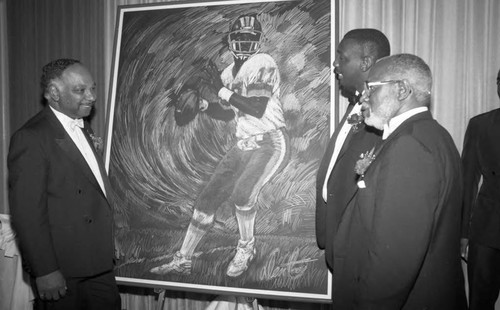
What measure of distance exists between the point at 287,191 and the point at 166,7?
160cm

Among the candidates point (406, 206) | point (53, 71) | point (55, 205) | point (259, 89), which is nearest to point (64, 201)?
point (55, 205)

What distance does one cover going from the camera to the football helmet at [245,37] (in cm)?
282

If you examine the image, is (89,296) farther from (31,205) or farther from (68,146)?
(68,146)

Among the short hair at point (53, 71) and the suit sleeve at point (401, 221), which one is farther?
the short hair at point (53, 71)

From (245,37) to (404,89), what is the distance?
1260 millimetres

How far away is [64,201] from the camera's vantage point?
2.46m

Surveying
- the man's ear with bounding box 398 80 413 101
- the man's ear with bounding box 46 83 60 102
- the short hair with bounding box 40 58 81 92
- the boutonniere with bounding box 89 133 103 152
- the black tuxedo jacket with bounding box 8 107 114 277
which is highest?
the short hair with bounding box 40 58 81 92

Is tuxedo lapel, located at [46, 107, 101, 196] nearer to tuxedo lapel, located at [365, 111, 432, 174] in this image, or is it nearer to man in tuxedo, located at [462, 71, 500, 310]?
tuxedo lapel, located at [365, 111, 432, 174]

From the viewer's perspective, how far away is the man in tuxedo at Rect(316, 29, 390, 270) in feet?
8.01

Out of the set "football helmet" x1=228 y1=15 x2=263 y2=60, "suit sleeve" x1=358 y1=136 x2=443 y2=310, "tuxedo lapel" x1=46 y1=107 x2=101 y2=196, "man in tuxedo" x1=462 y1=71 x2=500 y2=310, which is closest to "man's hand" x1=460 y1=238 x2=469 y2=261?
"man in tuxedo" x1=462 y1=71 x2=500 y2=310

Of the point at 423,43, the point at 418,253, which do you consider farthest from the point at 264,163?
the point at 423,43

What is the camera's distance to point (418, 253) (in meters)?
1.75

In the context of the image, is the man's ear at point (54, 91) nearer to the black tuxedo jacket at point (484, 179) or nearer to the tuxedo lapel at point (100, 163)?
the tuxedo lapel at point (100, 163)

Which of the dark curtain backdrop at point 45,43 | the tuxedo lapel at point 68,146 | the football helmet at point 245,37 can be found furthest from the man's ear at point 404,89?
the dark curtain backdrop at point 45,43
